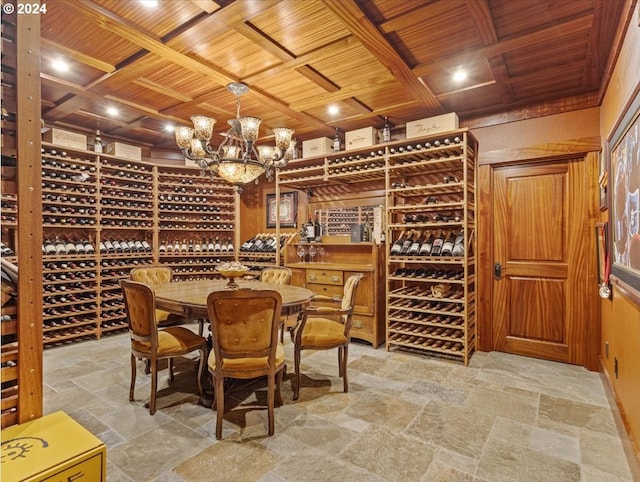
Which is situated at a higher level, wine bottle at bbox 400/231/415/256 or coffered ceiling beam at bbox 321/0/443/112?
coffered ceiling beam at bbox 321/0/443/112

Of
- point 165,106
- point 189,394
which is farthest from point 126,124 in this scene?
point 189,394

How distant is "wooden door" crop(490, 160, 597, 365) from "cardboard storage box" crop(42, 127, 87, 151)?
5.04 metres

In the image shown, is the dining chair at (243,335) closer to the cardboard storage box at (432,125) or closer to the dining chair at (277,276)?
the dining chair at (277,276)

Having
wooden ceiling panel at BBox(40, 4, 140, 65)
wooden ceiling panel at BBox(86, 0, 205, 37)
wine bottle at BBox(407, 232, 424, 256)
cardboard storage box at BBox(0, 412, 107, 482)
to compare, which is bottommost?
cardboard storage box at BBox(0, 412, 107, 482)

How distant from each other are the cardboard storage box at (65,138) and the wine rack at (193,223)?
3.45 ft

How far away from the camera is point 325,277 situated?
438cm

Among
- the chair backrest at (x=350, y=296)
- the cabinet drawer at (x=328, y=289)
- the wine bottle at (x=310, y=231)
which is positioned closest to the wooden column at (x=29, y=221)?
the chair backrest at (x=350, y=296)

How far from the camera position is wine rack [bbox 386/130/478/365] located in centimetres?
358

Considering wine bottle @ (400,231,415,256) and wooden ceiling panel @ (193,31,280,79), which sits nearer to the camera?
wooden ceiling panel @ (193,31,280,79)

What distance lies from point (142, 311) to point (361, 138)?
10.0 ft

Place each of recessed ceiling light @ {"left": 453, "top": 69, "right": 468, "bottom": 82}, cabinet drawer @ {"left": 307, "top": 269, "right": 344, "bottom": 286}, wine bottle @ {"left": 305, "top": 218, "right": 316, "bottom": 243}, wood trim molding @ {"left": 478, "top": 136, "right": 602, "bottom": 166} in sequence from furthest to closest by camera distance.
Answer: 1. wine bottle @ {"left": 305, "top": 218, "right": 316, "bottom": 243}
2. cabinet drawer @ {"left": 307, "top": 269, "right": 344, "bottom": 286}
3. wood trim molding @ {"left": 478, "top": 136, "right": 602, "bottom": 166}
4. recessed ceiling light @ {"left": 453, "top": 69, "right": 468, "bottom": 82}

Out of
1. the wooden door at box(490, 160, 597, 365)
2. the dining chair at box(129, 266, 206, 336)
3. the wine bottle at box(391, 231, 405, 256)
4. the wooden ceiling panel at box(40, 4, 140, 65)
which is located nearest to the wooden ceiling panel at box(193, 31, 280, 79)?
the wooden ceiling panel at box(40, 4, 140, 65)

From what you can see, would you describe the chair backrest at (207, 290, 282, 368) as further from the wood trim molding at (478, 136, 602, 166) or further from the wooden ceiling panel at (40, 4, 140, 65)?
the wood trim molding at (478, 136, 602, 166)

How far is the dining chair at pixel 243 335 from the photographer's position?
6.89 feet
